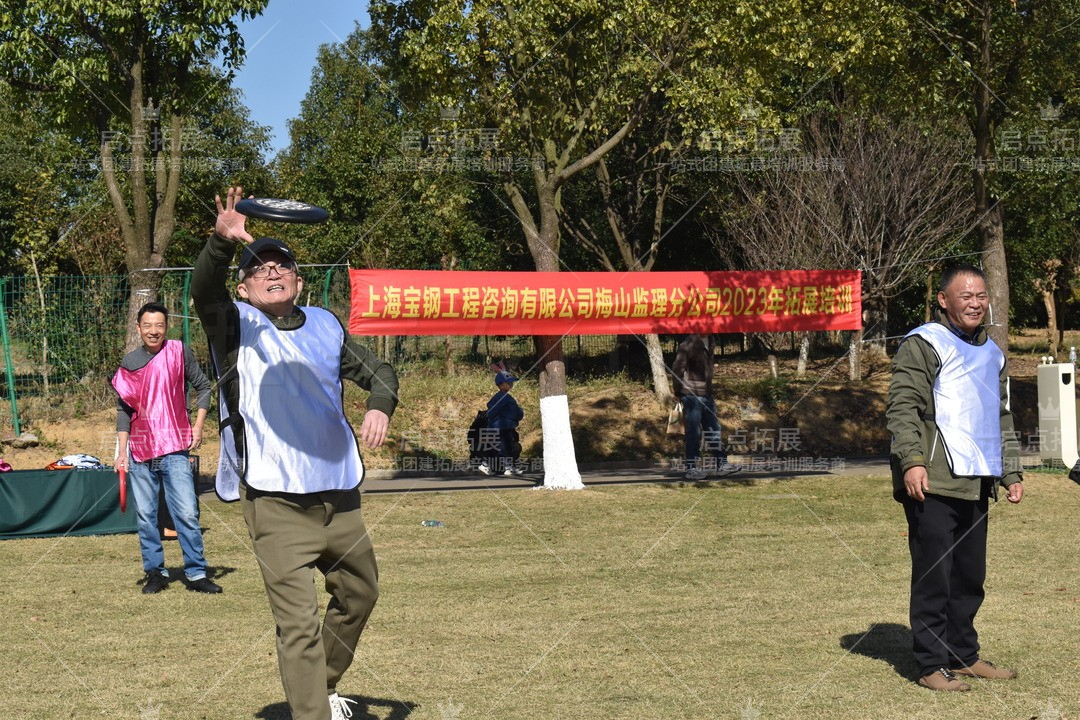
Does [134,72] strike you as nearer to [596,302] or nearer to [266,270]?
[596,302]

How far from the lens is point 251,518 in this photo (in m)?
5.23

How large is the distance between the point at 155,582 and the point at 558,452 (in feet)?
24.3

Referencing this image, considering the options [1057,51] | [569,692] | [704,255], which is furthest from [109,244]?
[569,692]

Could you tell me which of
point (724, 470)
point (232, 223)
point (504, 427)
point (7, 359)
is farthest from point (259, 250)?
point (7, 359)

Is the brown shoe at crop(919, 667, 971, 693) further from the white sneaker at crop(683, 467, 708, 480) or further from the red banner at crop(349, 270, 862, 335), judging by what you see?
the white sneaker at crop(683, 467, 708, 480)

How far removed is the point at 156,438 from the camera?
30.9ft

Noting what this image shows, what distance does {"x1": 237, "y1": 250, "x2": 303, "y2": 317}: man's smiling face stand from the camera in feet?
17.0

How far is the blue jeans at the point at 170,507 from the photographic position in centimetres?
935

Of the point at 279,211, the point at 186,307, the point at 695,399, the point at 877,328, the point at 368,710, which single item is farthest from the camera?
the point at 877,328

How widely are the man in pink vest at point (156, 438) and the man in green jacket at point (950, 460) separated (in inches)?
210

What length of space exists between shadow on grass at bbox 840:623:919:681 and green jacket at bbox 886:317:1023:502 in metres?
0.97

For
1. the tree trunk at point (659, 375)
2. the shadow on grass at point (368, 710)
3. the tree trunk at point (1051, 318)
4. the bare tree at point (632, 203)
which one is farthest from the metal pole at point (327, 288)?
the tree trunk at point (1051, 318)

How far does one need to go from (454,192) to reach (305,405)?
1235cm

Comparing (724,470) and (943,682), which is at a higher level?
(943,682)
